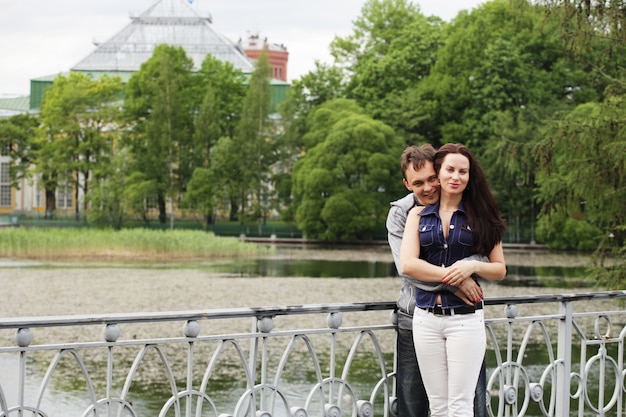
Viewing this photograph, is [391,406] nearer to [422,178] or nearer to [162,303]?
[422,178]

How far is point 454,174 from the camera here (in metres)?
4.05

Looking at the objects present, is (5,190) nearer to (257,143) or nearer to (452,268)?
(257,143)

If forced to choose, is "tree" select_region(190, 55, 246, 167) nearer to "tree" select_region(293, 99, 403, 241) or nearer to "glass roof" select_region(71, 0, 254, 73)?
"tree" select_region(293, 99, 403, 241)

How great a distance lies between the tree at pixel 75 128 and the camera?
55531 millimetres

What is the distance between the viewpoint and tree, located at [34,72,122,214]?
5553cm

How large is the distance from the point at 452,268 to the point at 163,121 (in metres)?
51.9

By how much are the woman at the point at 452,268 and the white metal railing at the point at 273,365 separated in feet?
1.59

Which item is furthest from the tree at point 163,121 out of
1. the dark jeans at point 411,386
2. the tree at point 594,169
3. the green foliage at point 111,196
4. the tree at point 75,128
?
the dark jeans at point 411,386

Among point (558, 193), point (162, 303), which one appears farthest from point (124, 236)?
point (558, 193)

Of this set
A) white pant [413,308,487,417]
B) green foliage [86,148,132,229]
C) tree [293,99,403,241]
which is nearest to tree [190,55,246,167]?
green foliage [86,148,132,229]

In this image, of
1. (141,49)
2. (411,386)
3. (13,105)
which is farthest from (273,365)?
(13,105)

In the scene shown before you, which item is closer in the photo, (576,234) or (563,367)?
(563,367)

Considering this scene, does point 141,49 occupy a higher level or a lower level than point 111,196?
higher

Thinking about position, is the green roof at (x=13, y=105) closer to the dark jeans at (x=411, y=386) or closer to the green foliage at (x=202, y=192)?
the green foliage at (x=202, y=192)
